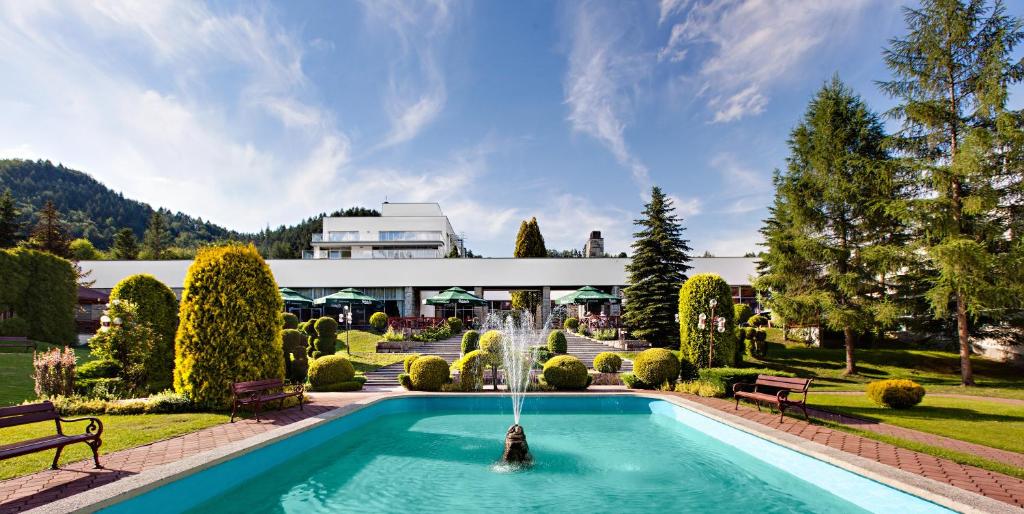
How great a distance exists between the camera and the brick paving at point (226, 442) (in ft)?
17.0

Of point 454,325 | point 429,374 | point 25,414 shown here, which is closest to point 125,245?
point 454,325

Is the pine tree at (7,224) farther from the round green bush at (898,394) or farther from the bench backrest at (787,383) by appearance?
the round green bush at (898,394)

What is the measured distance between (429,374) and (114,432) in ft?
23.8

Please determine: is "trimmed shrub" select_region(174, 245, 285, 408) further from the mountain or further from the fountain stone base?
the mountain

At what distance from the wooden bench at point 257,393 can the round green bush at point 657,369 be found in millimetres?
9513

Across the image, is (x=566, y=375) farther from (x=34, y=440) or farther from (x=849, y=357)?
(x=849, y=357)

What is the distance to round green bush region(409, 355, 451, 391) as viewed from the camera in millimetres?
13695

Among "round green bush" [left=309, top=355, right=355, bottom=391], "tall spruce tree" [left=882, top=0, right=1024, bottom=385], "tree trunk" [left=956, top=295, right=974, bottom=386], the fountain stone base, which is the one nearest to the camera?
the fountain stone base

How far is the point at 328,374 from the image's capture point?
46.3 feet

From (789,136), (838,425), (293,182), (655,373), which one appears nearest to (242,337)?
(293,182)

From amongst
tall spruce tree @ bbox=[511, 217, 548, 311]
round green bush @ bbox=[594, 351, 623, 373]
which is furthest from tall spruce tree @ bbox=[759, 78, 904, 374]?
tall spruce tree @ bbox=[511, 217, 548, 311]

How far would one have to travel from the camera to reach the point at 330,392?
13961 millimetres

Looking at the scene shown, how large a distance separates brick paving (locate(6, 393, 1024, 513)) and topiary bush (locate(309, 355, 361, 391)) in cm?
445

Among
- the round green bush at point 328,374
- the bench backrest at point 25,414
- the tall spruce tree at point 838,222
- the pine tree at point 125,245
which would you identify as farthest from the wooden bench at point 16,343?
the pine tree at point 125,245
